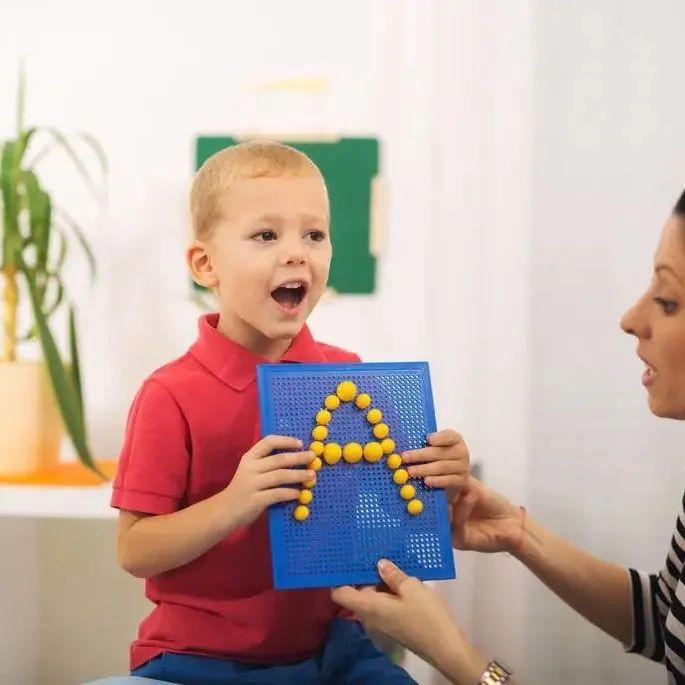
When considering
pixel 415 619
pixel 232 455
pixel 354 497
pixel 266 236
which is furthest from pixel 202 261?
pixel 415 619

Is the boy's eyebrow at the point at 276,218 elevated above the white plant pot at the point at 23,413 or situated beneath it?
elevated above

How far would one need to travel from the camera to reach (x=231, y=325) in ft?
3.52

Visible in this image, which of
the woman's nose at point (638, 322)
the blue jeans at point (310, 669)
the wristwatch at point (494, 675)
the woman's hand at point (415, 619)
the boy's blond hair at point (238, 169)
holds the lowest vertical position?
the blue jeans at point (310, 669)

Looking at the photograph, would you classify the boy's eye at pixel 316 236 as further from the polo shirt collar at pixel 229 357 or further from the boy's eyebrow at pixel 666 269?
the boy's eyebrow at pixel 666 269

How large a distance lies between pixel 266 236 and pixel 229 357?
0.15m

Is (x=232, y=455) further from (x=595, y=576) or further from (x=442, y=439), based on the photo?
(x=595, y=576)

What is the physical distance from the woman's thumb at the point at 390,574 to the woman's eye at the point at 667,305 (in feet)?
1.38

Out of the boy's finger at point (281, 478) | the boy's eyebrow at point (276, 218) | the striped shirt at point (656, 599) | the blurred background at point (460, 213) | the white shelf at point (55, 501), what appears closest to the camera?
the boy's finger at point (281, 478)

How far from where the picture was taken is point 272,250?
99 centimetres

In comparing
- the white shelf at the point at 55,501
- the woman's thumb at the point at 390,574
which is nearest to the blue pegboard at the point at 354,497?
the woman's thumb at the point at 390,574

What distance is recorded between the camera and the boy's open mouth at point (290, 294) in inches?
39.4

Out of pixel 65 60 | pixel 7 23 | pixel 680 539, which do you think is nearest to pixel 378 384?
pixel 680 539

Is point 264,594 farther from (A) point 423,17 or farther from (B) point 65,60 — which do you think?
(B) point 65,60

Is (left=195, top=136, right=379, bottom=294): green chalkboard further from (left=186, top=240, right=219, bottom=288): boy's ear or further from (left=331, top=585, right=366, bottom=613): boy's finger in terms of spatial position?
(left=331, top=585, right=366, bottom=613): boy's finger
